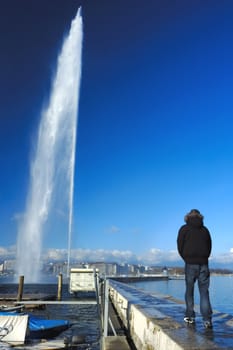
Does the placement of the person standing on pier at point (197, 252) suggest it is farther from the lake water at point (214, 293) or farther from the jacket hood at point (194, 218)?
the lake water at point (214, 293)

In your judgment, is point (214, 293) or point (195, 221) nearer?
point (195, 221)

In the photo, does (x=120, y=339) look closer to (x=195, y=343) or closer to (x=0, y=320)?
(x=195, y=343)

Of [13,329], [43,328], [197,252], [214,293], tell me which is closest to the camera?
[197,252]

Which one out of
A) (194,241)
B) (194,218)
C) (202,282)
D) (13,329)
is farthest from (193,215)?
(13,329)

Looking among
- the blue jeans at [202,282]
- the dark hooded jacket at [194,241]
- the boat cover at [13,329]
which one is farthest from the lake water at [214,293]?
the dark hooded jacket at [194,241]

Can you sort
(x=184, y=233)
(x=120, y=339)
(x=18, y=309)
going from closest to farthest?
1. (x=184, y=233)
2. (x=120, y=339)
3. (x=18, y=309)

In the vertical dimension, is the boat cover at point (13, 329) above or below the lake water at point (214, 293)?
above

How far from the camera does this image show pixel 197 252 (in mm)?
6477

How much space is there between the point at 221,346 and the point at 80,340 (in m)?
11.8

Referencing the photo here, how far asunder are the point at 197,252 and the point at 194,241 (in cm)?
21

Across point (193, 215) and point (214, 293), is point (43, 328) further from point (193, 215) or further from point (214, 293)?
point (214, 293)

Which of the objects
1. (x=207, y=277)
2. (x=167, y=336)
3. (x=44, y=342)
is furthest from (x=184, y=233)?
Result: (x=44, y=342)

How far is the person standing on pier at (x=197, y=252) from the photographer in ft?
21.3

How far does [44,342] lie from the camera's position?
45.9 ft
